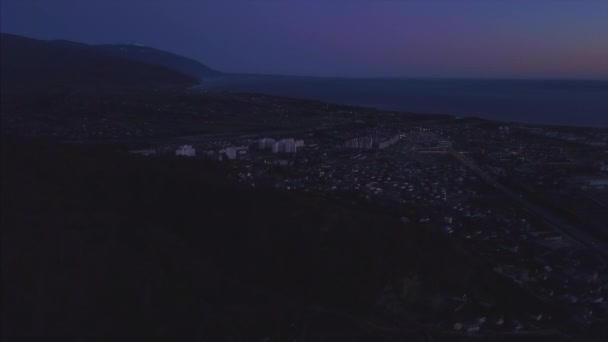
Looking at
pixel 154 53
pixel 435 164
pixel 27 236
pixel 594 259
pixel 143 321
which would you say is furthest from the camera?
pixel 154 53

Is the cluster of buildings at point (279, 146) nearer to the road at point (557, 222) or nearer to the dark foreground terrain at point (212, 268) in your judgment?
the road at point (557, 222)

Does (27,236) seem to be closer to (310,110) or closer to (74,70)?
(310,110)

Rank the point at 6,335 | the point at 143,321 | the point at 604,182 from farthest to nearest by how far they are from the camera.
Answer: the point at 604,182 < the point at 143,321 < the point at 6,335

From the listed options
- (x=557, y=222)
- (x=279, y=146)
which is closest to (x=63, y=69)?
(x=279, y=146)

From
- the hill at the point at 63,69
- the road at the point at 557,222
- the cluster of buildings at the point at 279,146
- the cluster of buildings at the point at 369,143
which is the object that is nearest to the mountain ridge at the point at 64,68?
the hill at the point at 63,69

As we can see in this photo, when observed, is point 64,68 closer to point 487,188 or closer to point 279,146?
point 279,146

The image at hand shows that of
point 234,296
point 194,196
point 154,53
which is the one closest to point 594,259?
point 234,296
